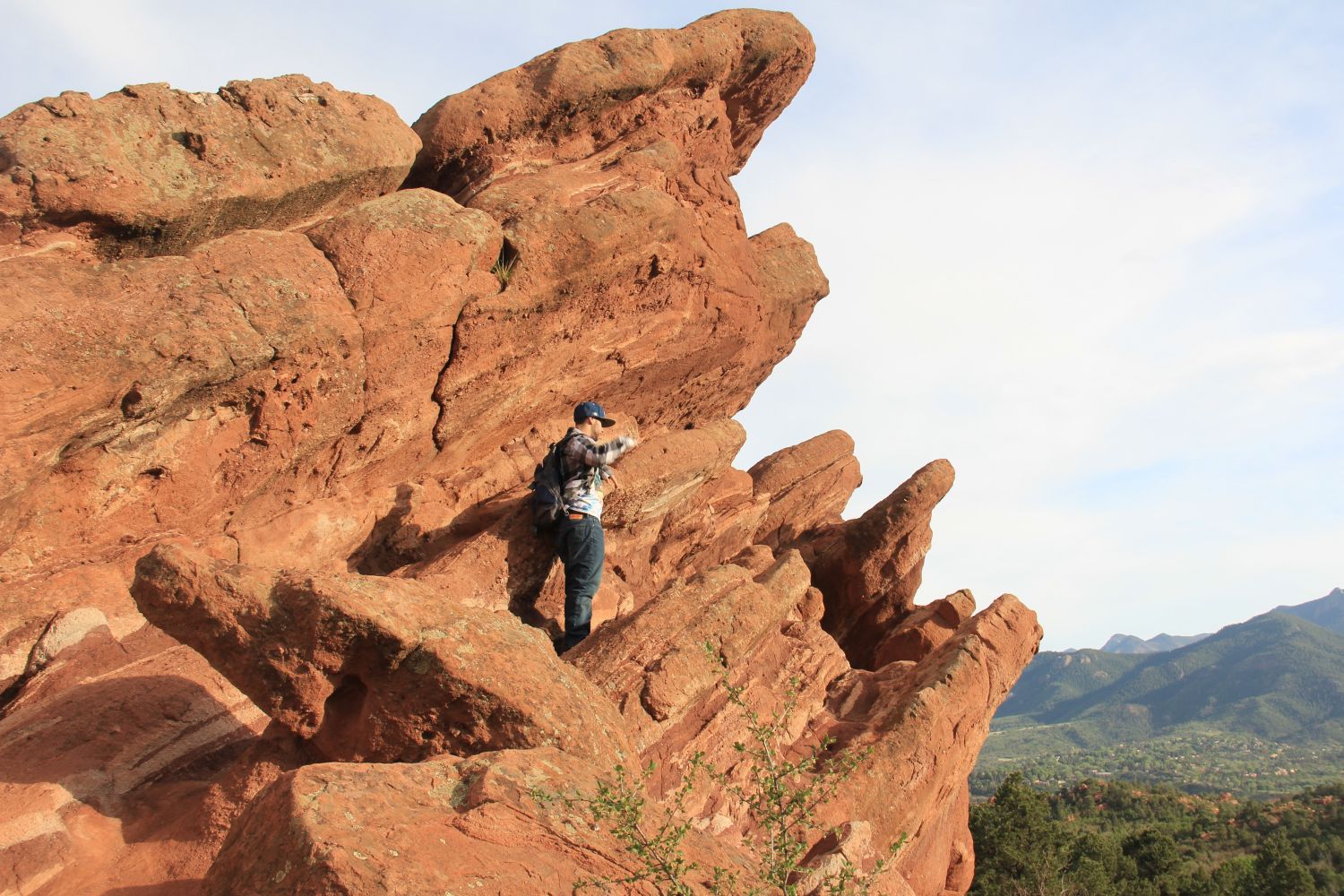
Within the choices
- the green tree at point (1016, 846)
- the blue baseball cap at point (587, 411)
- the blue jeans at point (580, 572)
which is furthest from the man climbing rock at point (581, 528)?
the green tree at point (1016, 846)

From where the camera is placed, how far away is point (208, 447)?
38.4ft

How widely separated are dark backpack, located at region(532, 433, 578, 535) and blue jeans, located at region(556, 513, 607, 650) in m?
0.19

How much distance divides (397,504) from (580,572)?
298 centimetres

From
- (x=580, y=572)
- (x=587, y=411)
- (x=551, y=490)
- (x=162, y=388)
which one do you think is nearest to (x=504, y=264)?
(x=587, y=411)

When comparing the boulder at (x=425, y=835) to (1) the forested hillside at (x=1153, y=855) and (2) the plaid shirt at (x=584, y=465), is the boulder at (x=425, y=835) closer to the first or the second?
(2) the plaid shirt at (x=584, y=465)

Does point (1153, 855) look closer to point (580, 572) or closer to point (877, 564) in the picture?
point (877, 564)

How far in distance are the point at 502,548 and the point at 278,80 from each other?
6.80m

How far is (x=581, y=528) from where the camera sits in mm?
12461

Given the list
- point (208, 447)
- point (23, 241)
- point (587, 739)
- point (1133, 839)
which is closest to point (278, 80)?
point (23, 241)

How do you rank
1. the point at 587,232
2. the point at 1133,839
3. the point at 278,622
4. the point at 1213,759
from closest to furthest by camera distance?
the point at 278,622 → the point at 587,232 → the point at 1133,839 → the point at 1213,759

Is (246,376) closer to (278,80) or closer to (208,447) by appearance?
(208,447)

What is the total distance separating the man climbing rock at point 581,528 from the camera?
12453 millimetres

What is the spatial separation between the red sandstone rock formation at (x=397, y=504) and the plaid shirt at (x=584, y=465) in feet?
3.36

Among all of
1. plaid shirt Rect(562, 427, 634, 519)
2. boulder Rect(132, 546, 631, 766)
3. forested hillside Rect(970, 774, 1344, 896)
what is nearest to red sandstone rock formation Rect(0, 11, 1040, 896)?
boulder Rect(132, 546, 631, 766)
